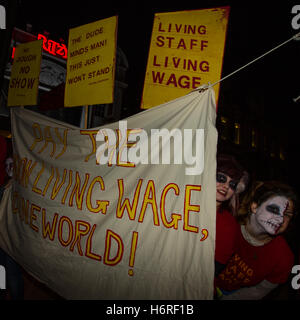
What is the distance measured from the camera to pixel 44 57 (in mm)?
10367

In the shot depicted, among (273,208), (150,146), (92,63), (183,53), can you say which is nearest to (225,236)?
(273,208)

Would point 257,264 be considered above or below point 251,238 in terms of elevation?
below

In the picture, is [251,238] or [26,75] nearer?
[251,238]

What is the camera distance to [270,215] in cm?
283

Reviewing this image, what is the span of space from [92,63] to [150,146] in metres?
1.48

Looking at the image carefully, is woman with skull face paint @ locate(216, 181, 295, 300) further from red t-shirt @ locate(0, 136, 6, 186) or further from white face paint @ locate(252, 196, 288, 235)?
red t-shirt @ locate(0, 136, 6, 186)

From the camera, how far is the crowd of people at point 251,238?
277cm

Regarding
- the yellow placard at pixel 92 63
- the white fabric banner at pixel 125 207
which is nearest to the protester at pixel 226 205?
the white fabric banner at pixel 125 207

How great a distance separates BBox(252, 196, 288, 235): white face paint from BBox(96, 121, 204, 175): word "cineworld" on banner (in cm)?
130

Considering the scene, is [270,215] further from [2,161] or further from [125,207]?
[2,161]

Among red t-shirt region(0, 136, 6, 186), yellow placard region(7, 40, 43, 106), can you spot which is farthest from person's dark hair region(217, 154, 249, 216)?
red t-shirt region(0, 136, 6, 186)

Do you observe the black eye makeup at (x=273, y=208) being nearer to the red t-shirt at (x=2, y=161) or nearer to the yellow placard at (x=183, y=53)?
the yellow placard at (x=183, y=53)

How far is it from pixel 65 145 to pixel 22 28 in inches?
351

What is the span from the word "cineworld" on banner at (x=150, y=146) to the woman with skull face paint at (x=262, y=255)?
1.28m
